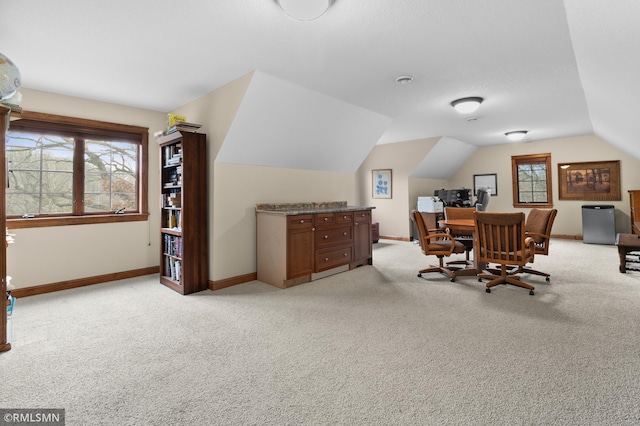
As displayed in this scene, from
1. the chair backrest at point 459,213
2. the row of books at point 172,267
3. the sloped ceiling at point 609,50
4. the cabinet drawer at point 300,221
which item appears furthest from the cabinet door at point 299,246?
the sloped ceiling at point 609,50

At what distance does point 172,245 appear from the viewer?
4.23 metres

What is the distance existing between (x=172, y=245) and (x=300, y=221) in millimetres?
1739

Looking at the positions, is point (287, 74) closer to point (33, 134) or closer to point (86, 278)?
point (33, 134)

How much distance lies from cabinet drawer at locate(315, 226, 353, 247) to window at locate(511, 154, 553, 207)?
593cm

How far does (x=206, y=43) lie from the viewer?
291 cm

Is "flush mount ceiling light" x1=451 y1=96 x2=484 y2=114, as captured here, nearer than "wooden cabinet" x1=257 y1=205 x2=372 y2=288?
No

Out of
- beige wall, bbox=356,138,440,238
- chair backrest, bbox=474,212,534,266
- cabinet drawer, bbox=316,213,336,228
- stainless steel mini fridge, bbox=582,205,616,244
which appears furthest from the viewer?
beige wall, bbox=356,138,440,238

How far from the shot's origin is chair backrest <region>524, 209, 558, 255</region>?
4133 millimetres

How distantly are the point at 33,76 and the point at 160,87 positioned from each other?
1.29 meters

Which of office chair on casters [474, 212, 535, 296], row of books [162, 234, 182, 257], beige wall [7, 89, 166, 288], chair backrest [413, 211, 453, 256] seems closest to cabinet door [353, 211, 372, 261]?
chair backrest [413, 211, 453, 256]

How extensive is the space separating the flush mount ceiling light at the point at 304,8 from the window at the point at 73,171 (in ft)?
11.6

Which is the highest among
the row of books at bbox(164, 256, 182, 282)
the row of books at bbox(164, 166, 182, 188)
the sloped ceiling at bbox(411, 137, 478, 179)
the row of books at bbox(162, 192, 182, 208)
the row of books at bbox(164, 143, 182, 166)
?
the sloped ceiling at bbox(411, 137, 478, 179)

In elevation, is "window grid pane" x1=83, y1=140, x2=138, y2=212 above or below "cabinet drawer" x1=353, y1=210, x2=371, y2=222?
above

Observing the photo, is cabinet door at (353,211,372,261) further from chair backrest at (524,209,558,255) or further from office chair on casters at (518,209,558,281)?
chair backrest at (524,209,558,255)
